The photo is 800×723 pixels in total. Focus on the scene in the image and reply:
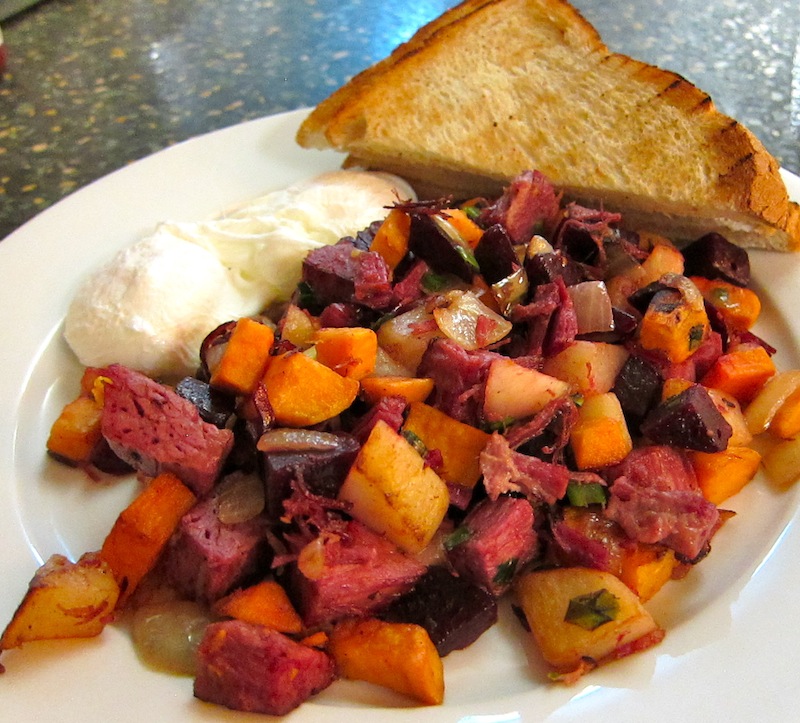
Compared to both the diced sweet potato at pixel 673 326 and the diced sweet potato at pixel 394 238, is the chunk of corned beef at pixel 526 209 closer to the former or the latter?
the diced sweet potato at pixel 394 238

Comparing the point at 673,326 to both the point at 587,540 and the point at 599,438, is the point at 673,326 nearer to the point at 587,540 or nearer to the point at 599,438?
the point at 599,438

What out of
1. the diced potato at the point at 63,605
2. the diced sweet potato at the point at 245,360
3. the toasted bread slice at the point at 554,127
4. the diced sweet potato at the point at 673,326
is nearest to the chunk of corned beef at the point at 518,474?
the diced sweet potato at the point at 673,326

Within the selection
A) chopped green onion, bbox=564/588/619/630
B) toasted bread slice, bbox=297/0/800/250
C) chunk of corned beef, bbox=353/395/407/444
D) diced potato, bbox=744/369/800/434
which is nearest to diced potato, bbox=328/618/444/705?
chopped green onion, bbox=564/588/619/630

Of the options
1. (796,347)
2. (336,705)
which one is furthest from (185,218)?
(796,347)

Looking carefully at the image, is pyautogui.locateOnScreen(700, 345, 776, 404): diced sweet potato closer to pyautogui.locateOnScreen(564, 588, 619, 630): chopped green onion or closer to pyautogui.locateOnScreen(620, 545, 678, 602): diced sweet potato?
pyautogui.locateOnScreen(620, 545, 678, 602): diced sweet potato

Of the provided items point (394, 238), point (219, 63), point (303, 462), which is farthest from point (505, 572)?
point (219, 63)

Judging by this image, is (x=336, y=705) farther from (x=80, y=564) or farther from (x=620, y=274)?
(x=620, y=274)
